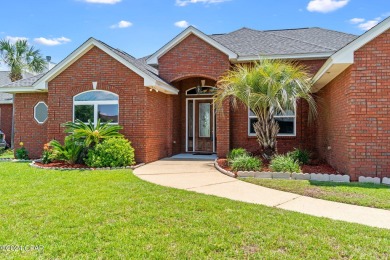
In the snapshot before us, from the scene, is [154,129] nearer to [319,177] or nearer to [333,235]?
[319,177]

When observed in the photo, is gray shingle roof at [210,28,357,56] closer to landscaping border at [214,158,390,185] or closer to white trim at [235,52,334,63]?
white trim at [235,52,334,63]

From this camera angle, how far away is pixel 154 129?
1288 cm

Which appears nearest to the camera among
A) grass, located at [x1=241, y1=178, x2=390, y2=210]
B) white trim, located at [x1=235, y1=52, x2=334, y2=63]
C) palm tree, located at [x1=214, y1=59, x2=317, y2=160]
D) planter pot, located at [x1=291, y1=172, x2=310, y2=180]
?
grass, located at [x1=241, y1=178, x2=390, y2=210]

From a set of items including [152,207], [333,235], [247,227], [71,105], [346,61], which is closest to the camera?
[333,235]

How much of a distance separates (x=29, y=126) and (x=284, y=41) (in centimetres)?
1293

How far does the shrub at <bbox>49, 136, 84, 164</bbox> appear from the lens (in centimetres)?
1127

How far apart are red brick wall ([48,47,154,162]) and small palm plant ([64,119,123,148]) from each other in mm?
609

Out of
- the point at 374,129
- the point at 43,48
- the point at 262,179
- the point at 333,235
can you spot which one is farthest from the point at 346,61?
the point at 43,48

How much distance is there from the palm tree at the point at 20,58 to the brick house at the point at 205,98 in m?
8.86

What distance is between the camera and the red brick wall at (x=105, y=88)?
1191cm

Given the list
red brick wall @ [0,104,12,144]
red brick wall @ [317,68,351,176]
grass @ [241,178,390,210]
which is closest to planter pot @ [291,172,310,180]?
grass @ [241,178,390,210]

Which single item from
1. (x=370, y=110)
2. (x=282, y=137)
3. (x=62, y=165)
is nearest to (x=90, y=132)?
(x=62, y=165)

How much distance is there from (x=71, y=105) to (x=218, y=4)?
25.4 ft

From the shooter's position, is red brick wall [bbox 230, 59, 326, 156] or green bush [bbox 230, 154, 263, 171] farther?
red brick wall [bbox 230, 59, 326, 156]
